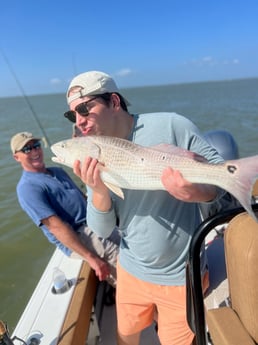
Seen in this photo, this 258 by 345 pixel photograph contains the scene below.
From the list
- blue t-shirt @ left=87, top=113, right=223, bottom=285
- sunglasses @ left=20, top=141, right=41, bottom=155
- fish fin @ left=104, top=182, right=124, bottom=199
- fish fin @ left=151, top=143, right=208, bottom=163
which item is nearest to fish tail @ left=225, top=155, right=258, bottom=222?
fish fin @ left=151, top=143, right=208, bottom=163

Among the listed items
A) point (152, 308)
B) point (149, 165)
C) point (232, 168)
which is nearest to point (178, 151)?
point (149, 165)

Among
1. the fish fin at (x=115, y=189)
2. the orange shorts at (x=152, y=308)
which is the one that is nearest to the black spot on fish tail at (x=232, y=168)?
the fish fin at (x=115, y=189)

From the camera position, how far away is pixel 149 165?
70.0 inches

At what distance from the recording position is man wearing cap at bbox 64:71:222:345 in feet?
6.25

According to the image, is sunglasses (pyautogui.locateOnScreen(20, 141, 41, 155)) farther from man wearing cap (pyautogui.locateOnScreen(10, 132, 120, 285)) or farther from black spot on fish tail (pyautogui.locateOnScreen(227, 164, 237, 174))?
black spot on fish tail (pyautogui.locateOnScreen(227, 164, 237, 174))

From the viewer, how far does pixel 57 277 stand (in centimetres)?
292

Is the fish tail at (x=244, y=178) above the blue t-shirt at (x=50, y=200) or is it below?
above

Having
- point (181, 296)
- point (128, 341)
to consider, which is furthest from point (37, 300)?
point (181, 296)

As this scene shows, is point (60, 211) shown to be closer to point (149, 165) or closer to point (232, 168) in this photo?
point (149, 165)

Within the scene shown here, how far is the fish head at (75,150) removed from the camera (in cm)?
191

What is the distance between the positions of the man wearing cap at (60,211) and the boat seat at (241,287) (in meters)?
1.59

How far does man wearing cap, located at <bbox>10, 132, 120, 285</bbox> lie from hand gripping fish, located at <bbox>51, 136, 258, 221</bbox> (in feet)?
4.52

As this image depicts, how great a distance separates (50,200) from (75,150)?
165 centimetres

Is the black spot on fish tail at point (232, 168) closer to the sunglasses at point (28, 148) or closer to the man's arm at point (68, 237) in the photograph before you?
the man's arm at point (68, 237)
